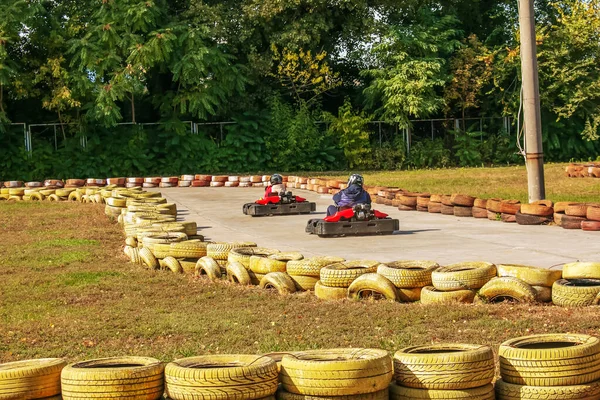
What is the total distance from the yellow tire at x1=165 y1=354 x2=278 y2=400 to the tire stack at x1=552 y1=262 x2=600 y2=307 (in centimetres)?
288

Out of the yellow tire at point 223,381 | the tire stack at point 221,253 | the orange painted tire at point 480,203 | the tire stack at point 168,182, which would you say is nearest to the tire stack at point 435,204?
the orange painted tire at point 480,203

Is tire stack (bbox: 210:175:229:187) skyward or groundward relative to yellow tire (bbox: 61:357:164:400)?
skyward

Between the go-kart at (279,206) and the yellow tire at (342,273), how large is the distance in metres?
8.13

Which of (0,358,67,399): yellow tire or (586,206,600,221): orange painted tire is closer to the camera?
(0,358,67,399): yellow tire

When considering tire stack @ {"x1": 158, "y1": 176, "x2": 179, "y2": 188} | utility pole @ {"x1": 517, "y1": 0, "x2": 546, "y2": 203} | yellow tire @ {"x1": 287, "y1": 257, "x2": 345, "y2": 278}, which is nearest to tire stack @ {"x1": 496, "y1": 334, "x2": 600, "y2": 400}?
yellow tire @ {"x1": 287, "y1": 257, "x2": 345, "y2": 278}

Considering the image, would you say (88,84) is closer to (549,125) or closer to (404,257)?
(549,125)

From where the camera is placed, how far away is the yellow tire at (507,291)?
6496mm

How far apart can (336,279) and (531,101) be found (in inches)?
283

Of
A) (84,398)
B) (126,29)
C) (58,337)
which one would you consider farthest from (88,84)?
(84,398)

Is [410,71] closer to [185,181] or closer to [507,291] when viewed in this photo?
[185,181]

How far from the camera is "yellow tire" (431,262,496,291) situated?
6668 mm

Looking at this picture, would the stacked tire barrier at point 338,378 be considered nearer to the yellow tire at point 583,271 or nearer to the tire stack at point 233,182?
the yellow tire at point 583,271

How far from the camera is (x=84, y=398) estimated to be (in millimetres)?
4188

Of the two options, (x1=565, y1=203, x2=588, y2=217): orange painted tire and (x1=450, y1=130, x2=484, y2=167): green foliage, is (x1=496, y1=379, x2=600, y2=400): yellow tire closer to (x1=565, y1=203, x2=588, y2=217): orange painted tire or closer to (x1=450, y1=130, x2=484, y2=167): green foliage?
(x1=565, y1=203, x2=588, y2=217): orange painted tire
